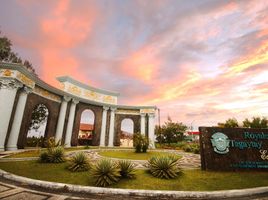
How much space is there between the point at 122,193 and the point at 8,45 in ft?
80.7

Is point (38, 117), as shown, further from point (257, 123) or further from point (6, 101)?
point (257, 123)

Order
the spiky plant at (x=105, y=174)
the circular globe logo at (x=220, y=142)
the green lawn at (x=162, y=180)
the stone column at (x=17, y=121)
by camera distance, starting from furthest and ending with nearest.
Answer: the stone column at (x=17, y=121) → the circular globe logo at (x=220, y=142) → the green lawn at (x=162, y=180) → the spiky plant at (x=105, y=174)

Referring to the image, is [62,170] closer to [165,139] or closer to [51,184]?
[51,184]

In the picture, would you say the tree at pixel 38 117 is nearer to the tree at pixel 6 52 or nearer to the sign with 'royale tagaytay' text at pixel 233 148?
the tree at pixel 6 52

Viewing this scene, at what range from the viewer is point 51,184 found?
633 cm

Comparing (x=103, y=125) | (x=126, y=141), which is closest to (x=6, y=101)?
(x=103, y=125)

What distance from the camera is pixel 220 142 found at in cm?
971

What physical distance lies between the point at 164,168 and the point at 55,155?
21.2 ft

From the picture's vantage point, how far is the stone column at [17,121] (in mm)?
14578

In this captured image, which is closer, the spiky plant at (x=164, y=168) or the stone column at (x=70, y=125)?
the spiky plant at (x=164, y=168)

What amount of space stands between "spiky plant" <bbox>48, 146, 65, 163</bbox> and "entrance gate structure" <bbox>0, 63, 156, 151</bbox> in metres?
6.82

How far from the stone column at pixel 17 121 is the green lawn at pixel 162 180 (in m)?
6.66

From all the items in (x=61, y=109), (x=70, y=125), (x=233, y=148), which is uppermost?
(x=61, y=109)

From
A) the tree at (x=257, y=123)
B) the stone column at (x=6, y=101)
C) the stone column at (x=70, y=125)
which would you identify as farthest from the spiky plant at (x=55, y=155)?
the tree at (x=257, y=123)
